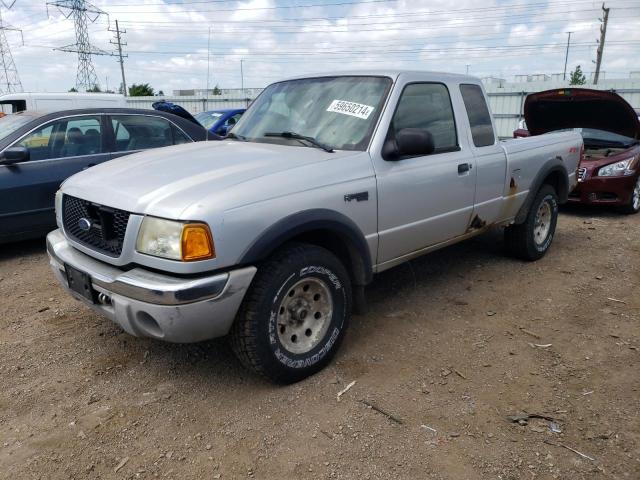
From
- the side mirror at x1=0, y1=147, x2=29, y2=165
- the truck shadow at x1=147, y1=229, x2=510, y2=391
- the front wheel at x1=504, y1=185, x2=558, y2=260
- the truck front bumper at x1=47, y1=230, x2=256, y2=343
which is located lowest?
the truck shadow at x1=147, y1=229, x2=510, y2=391

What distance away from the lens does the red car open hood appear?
6993 mm

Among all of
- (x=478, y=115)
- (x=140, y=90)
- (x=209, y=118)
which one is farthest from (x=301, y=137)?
(x=140, y=90)

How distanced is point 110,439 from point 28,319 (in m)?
1.91

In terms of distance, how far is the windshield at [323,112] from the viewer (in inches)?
138

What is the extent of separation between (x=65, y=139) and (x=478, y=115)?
4.48 meters

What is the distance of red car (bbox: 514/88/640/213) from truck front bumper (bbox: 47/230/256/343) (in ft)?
20.2

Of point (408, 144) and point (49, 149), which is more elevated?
point (408, 144)

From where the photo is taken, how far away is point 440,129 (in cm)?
405

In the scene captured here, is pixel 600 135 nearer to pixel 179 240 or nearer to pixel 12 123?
pixel 179 240

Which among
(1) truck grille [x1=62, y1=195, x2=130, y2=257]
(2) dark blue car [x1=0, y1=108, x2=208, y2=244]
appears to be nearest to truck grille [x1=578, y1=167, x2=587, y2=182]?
(2) dark blue car [x1=0, y1=108, x2=208, y2=244]

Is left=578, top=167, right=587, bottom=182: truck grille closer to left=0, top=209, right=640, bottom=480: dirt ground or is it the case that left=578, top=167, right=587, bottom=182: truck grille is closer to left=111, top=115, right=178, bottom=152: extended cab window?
left=0, top=209, right=640, bottom=480: dirt ground

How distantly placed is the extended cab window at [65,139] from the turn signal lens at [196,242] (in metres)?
4.02

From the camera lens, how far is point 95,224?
9.73 feet

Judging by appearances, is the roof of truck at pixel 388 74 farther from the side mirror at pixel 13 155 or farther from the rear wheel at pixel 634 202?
the rear wheel at pixel 634 202
